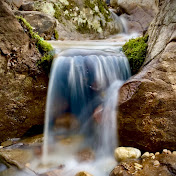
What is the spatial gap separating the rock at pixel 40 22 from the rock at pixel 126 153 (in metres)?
5.53

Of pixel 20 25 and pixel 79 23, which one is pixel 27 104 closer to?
pixel 20 25

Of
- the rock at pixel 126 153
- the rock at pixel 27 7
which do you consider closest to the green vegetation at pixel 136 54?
the rock at pixel 126 153

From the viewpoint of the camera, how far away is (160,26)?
3.92m

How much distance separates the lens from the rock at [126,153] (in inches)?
109

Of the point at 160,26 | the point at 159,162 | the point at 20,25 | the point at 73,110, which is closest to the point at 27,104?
the point at 73,110

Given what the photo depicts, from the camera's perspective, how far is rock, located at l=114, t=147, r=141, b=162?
2781 millimetres

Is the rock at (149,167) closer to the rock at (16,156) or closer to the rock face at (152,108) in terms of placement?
the rock face at (152,108)

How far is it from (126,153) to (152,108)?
2.68 ft

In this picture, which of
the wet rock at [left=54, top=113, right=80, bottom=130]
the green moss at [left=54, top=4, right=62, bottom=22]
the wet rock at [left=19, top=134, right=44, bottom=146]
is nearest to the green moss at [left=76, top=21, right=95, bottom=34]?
the green moss at [left=54, top=4, right=62, bottom=22]

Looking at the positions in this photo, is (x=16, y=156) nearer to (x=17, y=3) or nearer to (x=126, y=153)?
(x=126, y=153)

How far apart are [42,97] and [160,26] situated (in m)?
3.00

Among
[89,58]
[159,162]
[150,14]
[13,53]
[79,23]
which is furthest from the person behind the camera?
[150,14]

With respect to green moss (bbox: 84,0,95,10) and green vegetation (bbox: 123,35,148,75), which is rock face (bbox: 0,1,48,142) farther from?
green moss (bbox: 84,0,95,10)

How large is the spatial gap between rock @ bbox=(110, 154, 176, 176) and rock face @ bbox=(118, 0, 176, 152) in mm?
298
